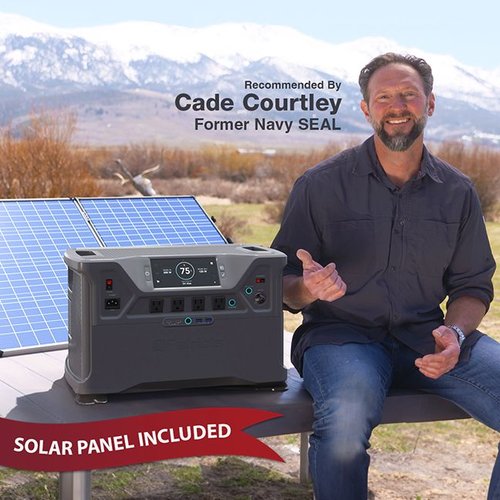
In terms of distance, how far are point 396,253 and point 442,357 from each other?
0.38 m

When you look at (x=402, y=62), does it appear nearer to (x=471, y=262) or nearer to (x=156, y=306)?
(x=471, y=262)

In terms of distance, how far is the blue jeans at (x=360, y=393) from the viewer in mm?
2605

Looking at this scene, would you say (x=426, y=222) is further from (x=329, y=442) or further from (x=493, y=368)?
(x=329, y=442)

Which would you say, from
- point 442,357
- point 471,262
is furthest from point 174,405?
point 471,262

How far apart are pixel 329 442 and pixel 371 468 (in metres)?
1.58

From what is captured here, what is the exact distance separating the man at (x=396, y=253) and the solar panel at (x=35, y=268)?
113 centimetres

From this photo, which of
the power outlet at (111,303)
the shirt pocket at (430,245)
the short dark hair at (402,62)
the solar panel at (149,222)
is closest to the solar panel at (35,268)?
the solar panel at (149,222)

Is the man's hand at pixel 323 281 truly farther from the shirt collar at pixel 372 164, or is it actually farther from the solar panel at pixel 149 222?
the solar panel at pixel 149 222

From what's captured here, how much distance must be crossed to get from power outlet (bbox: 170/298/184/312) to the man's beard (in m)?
0.86

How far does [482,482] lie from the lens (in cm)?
405

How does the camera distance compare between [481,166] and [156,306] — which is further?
[481,166]

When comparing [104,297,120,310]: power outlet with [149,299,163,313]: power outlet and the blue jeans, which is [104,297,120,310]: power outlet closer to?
[149,299,163,313]: power outlet

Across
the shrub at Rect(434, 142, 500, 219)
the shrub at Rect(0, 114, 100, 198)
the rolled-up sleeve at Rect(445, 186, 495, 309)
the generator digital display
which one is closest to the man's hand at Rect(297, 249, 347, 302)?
the generator digital display

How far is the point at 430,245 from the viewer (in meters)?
3.08
